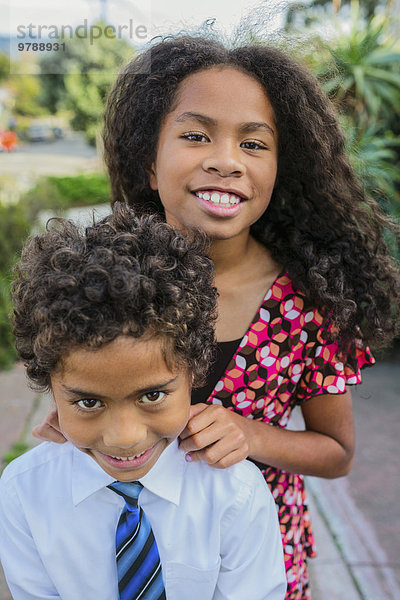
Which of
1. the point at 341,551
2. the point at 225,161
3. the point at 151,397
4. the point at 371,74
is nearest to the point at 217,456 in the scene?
the point at 151,397

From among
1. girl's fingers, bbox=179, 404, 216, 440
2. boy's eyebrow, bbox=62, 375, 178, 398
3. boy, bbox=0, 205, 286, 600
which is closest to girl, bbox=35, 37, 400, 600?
girl's fingers, bbox=179, 404, 216, 440

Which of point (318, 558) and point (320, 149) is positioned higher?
point (320, 149)

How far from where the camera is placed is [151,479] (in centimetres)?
130

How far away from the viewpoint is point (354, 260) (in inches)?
64.2

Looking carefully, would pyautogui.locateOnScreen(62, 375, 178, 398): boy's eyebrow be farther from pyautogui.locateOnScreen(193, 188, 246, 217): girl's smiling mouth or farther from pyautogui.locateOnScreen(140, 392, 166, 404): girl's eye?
pyautogui.locateOnScreen(193, 188, 246, 217): girl's smiling mouth

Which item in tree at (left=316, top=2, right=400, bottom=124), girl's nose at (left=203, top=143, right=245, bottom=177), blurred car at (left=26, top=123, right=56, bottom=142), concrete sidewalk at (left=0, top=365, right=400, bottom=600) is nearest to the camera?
girl's nose at (left=203, top=143, right=245, bottom=177)

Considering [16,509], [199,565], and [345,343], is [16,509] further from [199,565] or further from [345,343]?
[345,343]

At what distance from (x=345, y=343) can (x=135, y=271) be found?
67cm

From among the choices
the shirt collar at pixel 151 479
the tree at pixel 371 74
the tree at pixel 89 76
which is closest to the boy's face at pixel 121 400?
the shirt collar at pixel 151 479

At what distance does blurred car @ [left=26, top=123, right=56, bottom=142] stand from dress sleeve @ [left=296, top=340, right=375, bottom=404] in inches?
1109

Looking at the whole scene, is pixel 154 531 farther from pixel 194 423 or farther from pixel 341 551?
pixel 341 551

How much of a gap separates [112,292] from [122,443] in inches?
10.9

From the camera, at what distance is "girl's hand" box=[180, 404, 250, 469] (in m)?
1.30

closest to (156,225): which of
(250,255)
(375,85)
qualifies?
(250,255)
